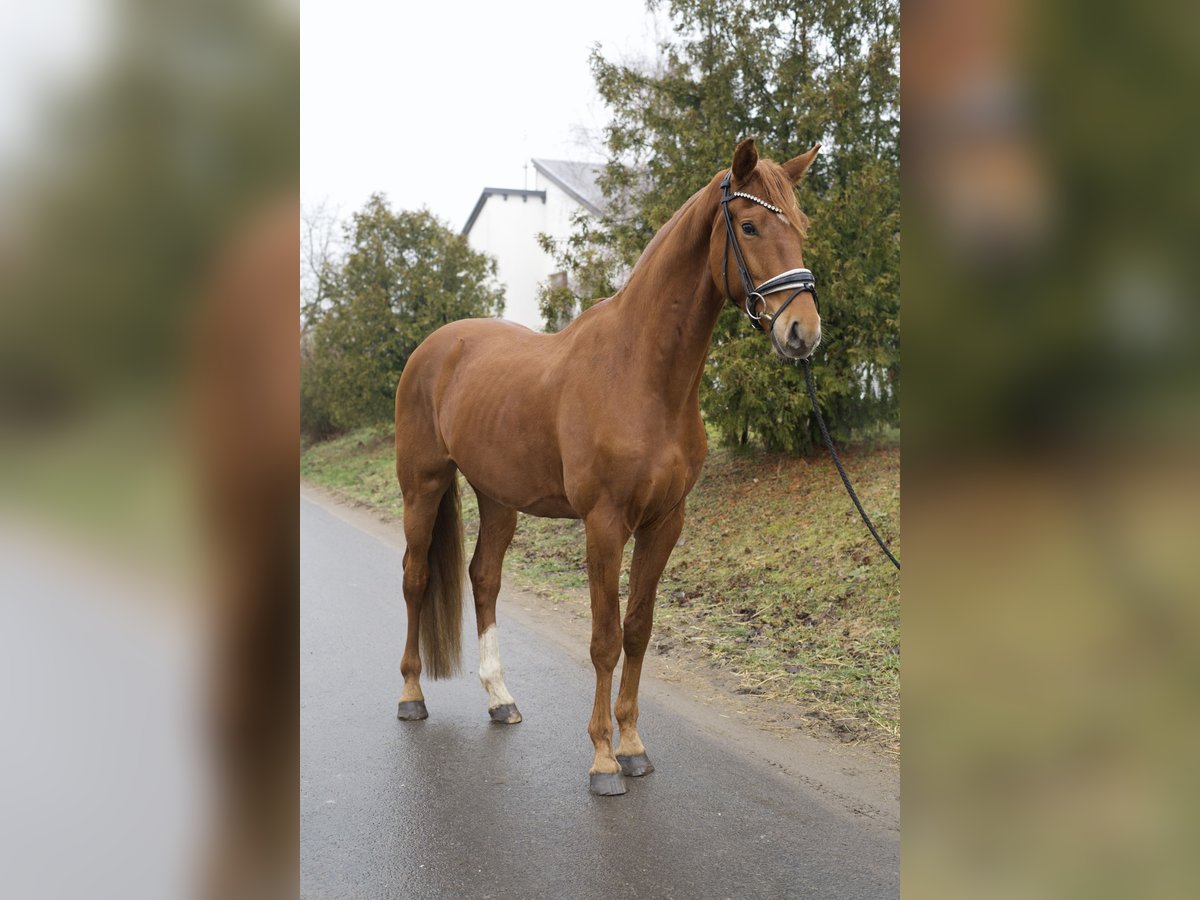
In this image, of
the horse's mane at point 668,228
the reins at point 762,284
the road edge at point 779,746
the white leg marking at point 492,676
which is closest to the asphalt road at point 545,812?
the road edge at point 779,746

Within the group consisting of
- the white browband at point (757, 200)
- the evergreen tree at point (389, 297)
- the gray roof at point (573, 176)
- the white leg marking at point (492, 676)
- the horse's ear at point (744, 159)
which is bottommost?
the white leg marking at point (492, 676)

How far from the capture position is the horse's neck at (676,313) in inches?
129

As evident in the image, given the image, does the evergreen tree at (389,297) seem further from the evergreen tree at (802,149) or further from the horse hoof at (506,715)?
the horse hoof at (506,715)

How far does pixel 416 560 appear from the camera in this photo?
14.6ft

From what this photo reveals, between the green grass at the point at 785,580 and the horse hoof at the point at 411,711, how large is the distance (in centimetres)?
168

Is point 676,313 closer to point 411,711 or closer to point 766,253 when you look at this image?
point 766,253

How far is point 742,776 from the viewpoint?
3475 mm

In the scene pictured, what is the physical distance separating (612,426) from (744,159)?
1.08 m

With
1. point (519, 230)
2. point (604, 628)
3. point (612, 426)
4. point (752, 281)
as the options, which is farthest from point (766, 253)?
point (519, 230)
